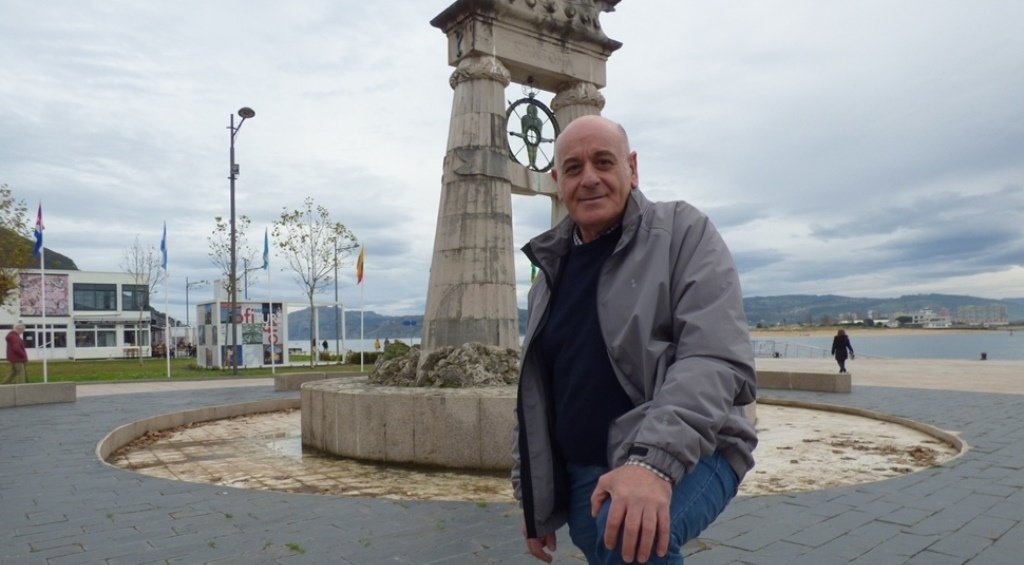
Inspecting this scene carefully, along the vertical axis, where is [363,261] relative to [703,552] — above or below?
above

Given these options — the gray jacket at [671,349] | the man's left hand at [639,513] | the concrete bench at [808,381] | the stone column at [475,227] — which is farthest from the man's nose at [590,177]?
the concrete bench at [808,381]

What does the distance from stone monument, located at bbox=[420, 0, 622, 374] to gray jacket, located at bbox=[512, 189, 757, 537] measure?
314 inches

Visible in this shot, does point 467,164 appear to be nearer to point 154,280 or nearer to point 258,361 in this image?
point 258,361

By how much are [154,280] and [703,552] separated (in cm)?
5359

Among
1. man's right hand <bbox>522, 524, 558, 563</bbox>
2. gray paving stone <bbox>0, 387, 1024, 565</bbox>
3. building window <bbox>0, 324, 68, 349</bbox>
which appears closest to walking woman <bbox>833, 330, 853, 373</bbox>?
gray paving stone <bbox>0, 387, 1024, 565</bbox>

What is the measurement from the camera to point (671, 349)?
183 cm

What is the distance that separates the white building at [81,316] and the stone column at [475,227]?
147ft

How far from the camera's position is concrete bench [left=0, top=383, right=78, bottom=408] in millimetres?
14258

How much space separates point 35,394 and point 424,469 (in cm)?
1128

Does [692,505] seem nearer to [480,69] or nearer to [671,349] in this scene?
[671,349]

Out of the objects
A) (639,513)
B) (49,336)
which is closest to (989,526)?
(639,513)

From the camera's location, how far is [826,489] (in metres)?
5.92

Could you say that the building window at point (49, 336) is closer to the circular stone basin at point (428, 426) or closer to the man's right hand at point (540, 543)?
the circular stone basin at point (428, 426)

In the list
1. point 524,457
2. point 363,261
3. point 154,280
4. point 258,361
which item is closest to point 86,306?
point 154,280
